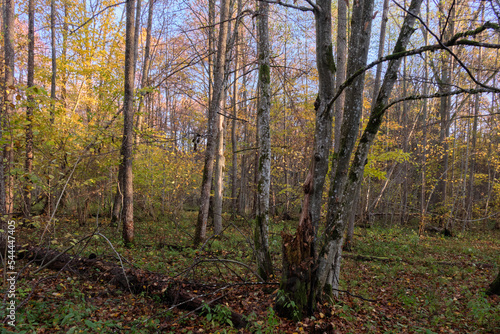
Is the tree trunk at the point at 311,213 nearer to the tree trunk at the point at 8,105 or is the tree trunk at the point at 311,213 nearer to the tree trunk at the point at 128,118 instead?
the tree trunk at the point at 8,105

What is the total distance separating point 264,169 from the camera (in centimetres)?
516

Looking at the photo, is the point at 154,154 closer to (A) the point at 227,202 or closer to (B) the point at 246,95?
(B) the point at 246,95

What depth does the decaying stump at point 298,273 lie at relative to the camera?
3.96 m

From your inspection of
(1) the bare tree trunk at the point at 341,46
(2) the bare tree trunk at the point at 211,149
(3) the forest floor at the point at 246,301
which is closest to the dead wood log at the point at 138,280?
(3) the forest floor at the point at 246,301

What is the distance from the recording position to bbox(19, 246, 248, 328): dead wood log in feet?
14.3

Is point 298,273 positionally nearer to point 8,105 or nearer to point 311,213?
point 311,213

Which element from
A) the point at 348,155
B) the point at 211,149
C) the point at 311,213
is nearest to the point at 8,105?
the point at 211,149

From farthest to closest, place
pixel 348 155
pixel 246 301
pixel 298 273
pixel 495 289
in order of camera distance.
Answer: pixel 495 289, pixel 246 301, pixel 348 155, pixel 298 273

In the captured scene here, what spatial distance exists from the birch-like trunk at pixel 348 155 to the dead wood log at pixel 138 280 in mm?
1478

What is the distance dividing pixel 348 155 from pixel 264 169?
157 cm

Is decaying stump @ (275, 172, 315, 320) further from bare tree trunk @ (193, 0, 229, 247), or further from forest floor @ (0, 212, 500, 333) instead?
bare tree trunk @ (193, 0, 229, 247)

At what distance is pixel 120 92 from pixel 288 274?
830cm

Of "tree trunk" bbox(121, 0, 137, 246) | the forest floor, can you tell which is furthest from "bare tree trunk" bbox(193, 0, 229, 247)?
"tree trunk" bbox(121, 0, 137, 246)

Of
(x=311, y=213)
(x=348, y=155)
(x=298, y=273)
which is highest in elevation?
(x=348, y=155)
